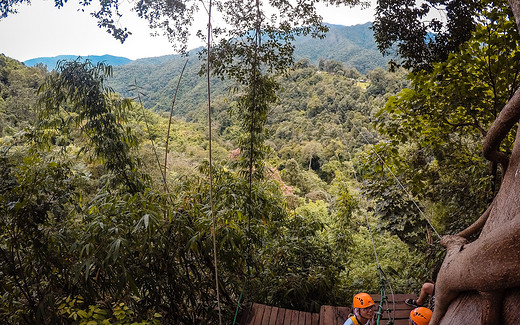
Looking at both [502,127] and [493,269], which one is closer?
[493,269]

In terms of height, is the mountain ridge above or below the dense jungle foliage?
above

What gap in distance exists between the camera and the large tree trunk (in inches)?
41.9

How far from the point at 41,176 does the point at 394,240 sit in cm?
917

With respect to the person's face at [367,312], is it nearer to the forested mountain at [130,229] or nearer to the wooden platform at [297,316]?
the wooden platform at [297,316]

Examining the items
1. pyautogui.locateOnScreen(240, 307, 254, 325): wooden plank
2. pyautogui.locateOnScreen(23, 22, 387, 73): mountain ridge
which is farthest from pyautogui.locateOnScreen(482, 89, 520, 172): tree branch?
pyautogui.locateOnScreen(23, 22, 387, 73): mountain ridge

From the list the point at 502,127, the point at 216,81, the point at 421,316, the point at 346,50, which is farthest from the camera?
the point at 346,50

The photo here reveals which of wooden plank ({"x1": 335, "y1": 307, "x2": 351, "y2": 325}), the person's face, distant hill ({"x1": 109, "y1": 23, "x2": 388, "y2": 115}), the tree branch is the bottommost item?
wooden plank ({"x1": 335, "y1": 307, "x2": 351, "y2": 325})

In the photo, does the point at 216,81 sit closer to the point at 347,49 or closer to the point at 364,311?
the point at 347,49

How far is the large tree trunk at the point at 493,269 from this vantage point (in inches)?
41.9

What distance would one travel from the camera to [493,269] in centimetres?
109

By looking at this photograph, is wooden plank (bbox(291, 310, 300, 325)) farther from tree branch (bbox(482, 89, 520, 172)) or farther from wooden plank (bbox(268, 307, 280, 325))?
tree branch (bbox(482, 89, 520, 172))

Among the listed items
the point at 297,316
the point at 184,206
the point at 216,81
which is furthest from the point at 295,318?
the point at 216,81

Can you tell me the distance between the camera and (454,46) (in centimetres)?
303

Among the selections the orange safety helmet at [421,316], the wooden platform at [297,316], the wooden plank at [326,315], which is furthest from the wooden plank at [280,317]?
the orange safety helmet at [421,316]
